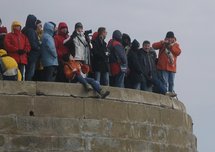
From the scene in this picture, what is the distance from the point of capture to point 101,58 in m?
18.5

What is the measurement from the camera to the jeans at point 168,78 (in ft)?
65.4

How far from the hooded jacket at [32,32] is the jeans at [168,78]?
135 inches

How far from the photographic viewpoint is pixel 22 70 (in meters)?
17.3

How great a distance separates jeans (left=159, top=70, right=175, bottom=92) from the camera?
19933 millimetres

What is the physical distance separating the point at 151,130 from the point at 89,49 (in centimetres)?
205

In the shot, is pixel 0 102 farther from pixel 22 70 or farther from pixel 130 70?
pixel 130 70

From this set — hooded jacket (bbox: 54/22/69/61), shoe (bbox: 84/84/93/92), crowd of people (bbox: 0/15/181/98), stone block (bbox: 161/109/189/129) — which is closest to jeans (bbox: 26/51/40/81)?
crowd of people (bbox: 0/15/181/98)

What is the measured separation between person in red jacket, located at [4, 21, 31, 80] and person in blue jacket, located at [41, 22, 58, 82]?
0.38 m

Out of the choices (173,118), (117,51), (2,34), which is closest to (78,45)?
(117,51)

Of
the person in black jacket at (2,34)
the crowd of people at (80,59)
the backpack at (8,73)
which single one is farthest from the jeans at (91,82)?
the person in black jacket at (2,34)

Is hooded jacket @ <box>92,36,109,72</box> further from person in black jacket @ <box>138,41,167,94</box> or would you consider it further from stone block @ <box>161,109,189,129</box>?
stone block @ <box>161,109,189,129</box>

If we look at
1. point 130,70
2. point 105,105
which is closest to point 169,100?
point 130,70

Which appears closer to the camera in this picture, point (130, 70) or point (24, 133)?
point (24, 133)

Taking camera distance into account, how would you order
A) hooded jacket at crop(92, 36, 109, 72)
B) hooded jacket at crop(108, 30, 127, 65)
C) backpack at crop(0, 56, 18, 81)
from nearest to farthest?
backpack at crop(0, 56, 18, 81)
hooded jacket at crop(92, 36, 109, 72)
hooded jacket at crop(108, 30, 127, 65)
